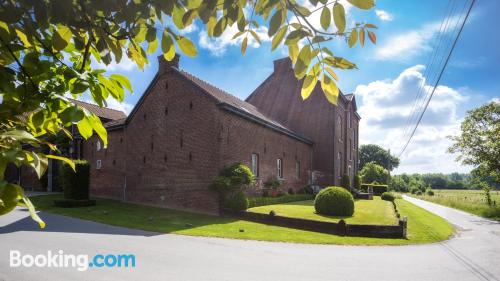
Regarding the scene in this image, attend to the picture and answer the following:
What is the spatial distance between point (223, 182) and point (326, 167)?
17.5 m

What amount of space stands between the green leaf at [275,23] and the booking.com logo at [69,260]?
7.58 m

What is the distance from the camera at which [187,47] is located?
189 cm

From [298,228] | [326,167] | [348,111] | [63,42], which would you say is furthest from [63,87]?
[348,111]

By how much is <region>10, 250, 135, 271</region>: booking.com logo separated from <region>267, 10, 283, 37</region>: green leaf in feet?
24.9

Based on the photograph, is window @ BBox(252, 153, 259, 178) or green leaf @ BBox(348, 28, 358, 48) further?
window @ BBox(252, 153, 259, 178)

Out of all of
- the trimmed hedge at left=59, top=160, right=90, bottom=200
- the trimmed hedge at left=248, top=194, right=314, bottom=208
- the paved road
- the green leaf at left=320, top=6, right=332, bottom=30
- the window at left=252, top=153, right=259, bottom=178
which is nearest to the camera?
the green leaf at left=320, top=6, right=332, bottom=30

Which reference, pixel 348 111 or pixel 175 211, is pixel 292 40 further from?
pixel 348 111

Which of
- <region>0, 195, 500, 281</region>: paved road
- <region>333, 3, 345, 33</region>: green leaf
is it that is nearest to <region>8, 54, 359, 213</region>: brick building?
<region>0, 195, 500, 281</region>: paved road

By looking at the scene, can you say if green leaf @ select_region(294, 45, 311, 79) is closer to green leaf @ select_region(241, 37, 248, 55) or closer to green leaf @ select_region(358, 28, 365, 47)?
green leaf @ select_region(358, 28, 365, 47)

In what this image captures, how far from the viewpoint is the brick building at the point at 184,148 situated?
18944mm

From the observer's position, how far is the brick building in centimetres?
1894

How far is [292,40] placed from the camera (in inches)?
70.5

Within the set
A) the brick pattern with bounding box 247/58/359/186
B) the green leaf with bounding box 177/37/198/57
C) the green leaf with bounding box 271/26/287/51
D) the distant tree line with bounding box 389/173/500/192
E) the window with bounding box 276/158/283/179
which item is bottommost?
the distant tree line with bounding box 389/173/500/192

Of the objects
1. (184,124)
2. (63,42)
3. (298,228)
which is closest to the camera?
(63,42)
